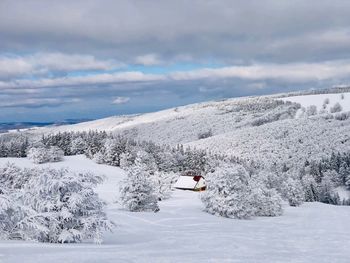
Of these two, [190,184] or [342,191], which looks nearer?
[190,184]

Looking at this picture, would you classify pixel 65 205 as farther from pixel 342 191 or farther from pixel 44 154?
pixel 342 191

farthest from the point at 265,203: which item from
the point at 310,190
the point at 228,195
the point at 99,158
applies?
the point at 99,158

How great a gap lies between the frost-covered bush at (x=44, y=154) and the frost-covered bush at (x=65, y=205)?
92.0 m

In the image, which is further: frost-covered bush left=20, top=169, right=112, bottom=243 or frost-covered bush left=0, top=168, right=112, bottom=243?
frost-covered bush left=20, top=169, right=112, bottom=243

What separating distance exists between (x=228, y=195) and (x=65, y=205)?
39463 mm

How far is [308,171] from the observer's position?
163 metres

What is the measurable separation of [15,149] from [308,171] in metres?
101

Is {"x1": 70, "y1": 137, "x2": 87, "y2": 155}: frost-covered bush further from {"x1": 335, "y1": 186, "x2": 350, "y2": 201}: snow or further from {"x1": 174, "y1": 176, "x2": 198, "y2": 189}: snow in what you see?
{"x1": 335, "y1": 186, "x2": 350, "y2": 201}: snow

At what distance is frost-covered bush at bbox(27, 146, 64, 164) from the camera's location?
376ft

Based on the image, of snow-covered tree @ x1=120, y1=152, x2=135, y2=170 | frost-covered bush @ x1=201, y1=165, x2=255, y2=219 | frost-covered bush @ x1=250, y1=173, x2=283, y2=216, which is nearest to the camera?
frost-covered bush @ x1=201, y1=165, x2=255, y2=219

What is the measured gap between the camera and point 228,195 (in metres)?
61.9

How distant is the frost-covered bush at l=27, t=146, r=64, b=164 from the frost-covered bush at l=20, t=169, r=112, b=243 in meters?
92.0

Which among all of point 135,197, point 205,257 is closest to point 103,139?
point 135,197

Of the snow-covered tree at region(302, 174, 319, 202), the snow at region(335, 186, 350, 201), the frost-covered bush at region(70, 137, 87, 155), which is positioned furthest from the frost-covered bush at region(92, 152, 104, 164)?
the snow at region(335, 186, 350, 201)
